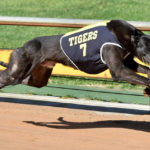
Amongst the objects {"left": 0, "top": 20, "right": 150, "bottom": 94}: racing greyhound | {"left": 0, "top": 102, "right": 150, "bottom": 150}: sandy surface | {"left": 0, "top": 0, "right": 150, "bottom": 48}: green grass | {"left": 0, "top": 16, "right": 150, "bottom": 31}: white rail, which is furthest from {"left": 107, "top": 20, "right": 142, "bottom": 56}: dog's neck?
{"left": 0, "top": 0, "right": 150, "bottom": 48}: green grass

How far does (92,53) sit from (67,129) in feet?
3.98

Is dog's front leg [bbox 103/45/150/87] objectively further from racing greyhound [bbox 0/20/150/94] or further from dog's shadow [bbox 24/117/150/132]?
dog's shadow [bbox 24/117/150/132]

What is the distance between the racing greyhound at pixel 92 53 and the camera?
596 cm

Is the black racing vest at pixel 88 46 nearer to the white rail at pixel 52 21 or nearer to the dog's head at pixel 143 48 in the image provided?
the dog's head at pixel 143 48

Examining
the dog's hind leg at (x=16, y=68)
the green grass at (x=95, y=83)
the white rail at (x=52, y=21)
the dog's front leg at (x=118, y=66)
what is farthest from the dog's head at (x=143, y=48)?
the green grass at (x=95, y=83)

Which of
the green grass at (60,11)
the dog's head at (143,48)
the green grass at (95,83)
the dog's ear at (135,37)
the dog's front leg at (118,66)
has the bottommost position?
the green grass at (95,83)

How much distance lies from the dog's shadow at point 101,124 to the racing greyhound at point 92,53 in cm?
81

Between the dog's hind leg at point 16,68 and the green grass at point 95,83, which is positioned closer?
the dog's hind leg at point 16,68

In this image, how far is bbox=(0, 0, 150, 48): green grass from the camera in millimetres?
14727

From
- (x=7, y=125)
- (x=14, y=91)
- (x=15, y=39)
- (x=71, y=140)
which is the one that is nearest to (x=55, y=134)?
(x=71, y=140)

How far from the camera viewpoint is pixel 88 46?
6.16 m

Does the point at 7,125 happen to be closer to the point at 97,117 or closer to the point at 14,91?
the point at 97,117

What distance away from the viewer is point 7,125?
21.9ft

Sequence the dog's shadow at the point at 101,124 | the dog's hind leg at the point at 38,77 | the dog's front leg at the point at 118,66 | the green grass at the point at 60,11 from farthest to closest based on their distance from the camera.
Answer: the green grass at the point at 60,11, the dog's hind leg at the point at 38,77, the dog's shadow at the point at 101,124, the dog's front leg at the point at 118,66
